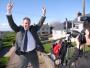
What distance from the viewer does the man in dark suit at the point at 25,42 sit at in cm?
682

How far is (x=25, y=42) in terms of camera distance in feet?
22.5

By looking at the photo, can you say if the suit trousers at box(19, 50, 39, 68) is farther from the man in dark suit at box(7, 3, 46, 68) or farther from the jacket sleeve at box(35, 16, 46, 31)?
the jacket sleeve at box(35, 16, 46, 31)

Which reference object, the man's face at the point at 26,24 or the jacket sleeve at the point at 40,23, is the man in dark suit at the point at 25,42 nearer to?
the man's face at the point at 26,24

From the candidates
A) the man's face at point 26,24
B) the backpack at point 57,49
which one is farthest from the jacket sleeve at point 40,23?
the backpack at point 57,49

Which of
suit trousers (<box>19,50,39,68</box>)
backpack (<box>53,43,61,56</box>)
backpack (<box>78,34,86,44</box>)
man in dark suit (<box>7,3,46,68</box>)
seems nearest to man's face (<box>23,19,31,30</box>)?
man in dark suit (<box>7,3,46,68</box>)

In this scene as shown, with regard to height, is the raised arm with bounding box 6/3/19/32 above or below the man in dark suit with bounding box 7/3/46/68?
above

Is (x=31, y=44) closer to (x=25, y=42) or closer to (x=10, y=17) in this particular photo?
(x=25, y=42)

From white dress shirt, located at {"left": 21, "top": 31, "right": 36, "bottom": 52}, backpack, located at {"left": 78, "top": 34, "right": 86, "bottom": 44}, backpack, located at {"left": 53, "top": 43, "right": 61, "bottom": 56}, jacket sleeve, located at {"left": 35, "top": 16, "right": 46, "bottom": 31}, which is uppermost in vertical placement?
jacket sleeve, located at {"left": 35, "top": 16, "right": 46, "bottom": 31}

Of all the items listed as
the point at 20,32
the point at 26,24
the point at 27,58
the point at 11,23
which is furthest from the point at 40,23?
the point at 27,58

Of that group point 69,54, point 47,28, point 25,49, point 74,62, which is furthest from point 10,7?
point 47,28

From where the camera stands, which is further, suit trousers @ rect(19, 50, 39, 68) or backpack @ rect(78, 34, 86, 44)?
backpack @ rect(78, 34, 86, 44)

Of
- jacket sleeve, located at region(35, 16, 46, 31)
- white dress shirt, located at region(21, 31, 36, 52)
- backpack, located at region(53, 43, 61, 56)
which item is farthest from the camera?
backpack, located at region(53, 43, 61, 56)

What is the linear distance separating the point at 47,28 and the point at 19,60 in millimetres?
84071

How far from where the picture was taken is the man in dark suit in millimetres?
6816
